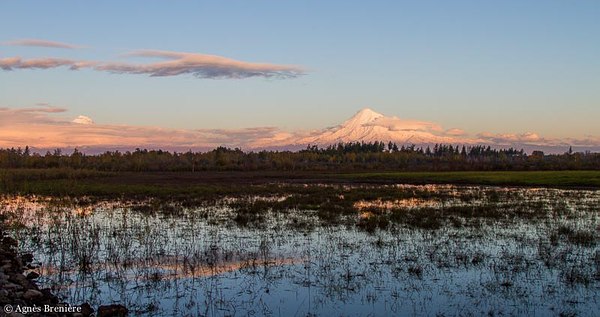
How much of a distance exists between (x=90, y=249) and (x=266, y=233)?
22.5 feet

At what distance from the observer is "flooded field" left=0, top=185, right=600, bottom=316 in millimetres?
11805

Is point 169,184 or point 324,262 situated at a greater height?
point 324,262

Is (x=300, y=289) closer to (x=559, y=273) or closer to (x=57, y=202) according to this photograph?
(x=559, y=273)

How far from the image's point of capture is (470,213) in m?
27.7

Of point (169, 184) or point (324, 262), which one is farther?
point (169, 184)

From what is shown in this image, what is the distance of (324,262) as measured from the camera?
51.5 ft

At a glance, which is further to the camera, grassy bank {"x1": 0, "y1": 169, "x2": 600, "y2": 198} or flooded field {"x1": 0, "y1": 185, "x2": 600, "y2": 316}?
grassy bank {"x1": 0, "y1": 169, "x2": 600, "y2": 198}

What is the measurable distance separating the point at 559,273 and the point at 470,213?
13696 millimetres

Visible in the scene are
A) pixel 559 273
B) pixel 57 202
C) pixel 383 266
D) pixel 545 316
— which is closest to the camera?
pixel 545 316

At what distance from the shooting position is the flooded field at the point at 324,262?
11805 mm

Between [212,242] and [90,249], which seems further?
[212,242]

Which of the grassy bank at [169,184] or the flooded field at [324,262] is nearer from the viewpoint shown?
the flooded field at [324,262]

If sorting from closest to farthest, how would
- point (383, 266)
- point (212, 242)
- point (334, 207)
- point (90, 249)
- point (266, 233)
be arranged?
point (383, 266)
point (90, 249)
point (212, 242)
point (266, 233)
point (334, 207)

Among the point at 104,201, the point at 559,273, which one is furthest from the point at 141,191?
the point at 559,273
